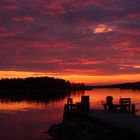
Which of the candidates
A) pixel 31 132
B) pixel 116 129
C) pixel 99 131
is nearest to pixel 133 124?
pixel 116 129

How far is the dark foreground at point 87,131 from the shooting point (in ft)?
70.9

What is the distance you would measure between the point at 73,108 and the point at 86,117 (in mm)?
5649

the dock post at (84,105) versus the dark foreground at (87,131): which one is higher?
the dock post at (84,105)

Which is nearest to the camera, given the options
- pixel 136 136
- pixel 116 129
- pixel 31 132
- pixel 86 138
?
pixel 136 136

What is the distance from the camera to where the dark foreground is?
21.6 m

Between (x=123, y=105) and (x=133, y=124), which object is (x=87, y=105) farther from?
(x=133, y=124)

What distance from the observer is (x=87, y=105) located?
33719 mm

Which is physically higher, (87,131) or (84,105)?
(84,105)

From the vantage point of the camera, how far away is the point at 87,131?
89.0ft

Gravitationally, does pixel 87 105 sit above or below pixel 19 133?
above

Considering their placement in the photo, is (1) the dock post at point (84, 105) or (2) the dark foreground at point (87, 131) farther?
(1) the dock post at point (84, 105)

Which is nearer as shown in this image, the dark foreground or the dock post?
the dark foreground

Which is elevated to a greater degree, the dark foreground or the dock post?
the dock post

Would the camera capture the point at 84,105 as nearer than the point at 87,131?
No
